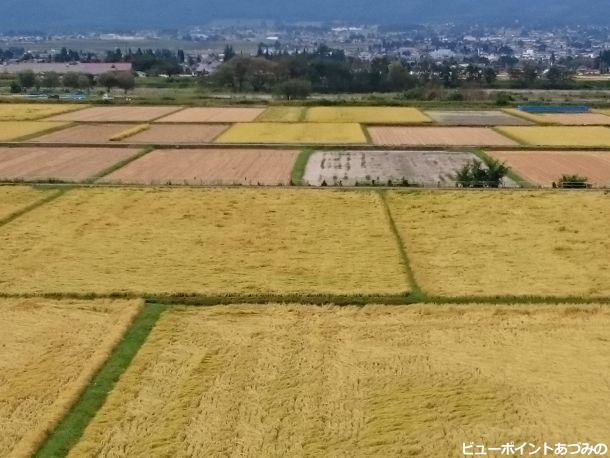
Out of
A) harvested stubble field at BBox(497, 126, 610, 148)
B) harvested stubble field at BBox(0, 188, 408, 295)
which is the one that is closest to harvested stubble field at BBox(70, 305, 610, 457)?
→ harvested stubble field at BBox(0, 188, 408, 295)

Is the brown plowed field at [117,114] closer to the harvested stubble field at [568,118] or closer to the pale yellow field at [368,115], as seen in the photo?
the pale yellow field at [368,115]

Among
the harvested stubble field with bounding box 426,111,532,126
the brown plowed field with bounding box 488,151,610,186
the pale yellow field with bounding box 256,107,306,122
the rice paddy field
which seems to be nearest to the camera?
the brown plowed field with bounding box 488,151,610,186

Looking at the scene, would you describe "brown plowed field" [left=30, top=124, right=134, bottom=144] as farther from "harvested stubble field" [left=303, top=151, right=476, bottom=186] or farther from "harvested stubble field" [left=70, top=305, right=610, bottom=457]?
"harvested stubble field" [left=70, top=305, right=610, bottom=457]

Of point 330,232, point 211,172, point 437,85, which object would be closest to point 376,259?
point 330,232

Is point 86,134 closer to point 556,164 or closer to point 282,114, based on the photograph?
point 282,114

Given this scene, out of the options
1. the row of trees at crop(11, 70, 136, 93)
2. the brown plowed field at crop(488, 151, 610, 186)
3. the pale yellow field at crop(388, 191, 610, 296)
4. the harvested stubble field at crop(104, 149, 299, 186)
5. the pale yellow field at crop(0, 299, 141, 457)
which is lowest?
the row of trees at crop(11, 70, 136, 93)
